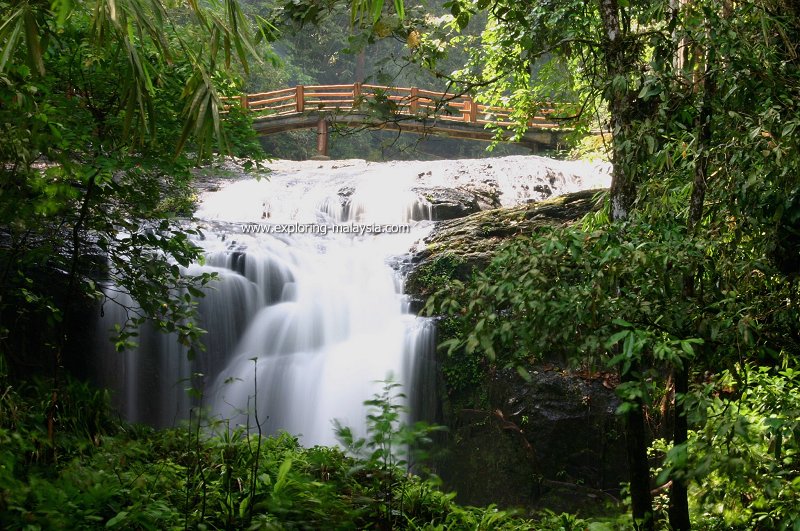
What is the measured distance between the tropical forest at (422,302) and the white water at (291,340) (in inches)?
1.6

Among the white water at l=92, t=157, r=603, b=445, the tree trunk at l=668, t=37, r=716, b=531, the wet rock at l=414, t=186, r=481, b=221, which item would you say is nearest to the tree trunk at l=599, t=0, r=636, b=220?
the tree trunk at l=668, t=37, r=716, b=531

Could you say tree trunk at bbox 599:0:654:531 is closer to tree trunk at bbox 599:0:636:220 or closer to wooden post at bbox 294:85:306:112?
tree trunk at bbox 599:0:636:220

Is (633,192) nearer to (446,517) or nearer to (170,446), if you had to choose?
(446,517)

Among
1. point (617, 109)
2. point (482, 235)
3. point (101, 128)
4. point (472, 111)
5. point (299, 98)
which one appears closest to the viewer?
point (617, 109)

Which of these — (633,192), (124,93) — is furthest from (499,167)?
(124,93)

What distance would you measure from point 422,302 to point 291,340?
70.7 inches

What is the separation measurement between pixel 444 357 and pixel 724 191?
510 centimetres

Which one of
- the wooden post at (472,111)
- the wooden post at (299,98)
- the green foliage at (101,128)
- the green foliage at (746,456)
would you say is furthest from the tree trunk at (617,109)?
the wooden post at (299,98)

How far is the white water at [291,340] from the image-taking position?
8398mm

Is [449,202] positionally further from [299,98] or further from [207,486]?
[207,486]

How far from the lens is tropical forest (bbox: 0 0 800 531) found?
3.22m

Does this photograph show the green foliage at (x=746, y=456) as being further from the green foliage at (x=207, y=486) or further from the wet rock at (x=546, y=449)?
the wet rock at (x=546, y=449)

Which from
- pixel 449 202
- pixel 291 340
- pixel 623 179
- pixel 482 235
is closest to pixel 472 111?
pixel 449 202

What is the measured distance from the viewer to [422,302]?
8984 mm
